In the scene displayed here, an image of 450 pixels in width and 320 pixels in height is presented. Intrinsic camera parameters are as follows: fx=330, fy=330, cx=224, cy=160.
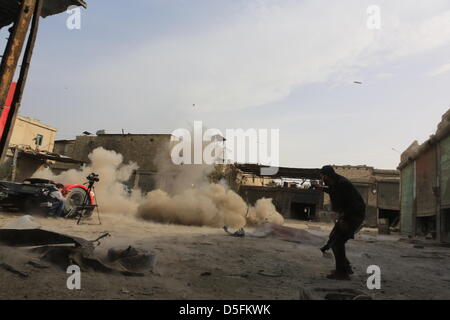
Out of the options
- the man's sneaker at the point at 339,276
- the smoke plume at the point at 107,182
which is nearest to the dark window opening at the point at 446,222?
the man's sneaker at the point at 339,276

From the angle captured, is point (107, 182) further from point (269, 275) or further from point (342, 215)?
point (342, 215)

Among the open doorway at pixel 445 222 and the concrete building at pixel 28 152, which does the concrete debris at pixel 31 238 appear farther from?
the concrete building at pixel 28 152

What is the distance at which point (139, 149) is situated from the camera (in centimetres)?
3616

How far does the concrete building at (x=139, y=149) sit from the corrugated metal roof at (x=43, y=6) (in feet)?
84.5

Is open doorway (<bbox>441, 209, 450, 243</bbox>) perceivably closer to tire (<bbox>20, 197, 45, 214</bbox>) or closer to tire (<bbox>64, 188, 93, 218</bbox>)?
tire (<bbox>64, 188, 93, 218</bbox>)

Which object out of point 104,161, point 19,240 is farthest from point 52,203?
point 104,161

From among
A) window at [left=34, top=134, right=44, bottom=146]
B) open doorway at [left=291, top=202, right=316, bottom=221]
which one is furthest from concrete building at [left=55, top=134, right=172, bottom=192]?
open doorway at [left=291, top=202, right=316, bottom=221]

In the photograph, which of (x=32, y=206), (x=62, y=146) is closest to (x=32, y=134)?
(x=62, y=146)

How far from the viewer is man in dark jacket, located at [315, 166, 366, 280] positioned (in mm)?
5242

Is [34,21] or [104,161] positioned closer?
[34,21]

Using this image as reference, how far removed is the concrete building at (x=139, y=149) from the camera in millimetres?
34125

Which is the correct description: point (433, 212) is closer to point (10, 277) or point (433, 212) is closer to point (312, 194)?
point (10, 277)
